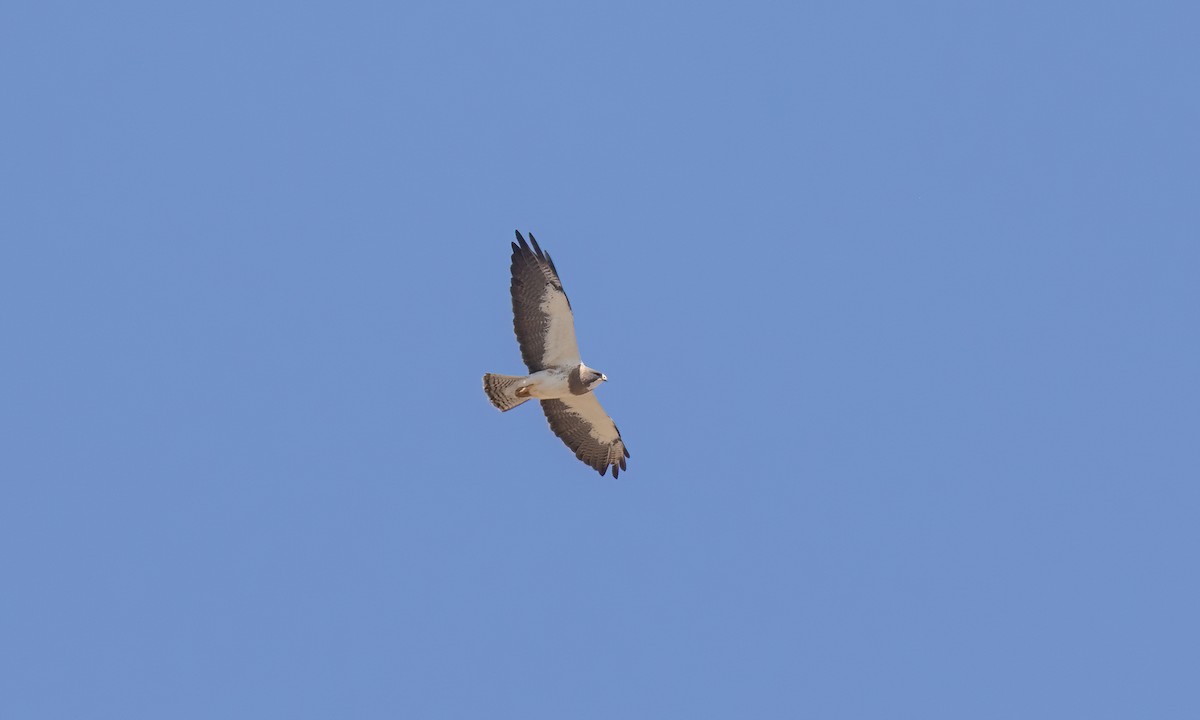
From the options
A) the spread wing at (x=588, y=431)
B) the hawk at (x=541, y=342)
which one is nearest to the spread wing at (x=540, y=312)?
the hawk at (x=541, y=342)

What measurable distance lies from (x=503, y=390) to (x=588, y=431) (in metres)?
1.79

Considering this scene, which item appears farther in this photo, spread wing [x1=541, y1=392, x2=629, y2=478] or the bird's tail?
spread wing [x1=541, y1=392, x2=629, y2=478]

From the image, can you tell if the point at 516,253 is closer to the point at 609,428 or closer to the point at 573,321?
the point at 573,321

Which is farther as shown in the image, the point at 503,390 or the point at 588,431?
the point at 588,431

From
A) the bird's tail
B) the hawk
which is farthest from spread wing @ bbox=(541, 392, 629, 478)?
the bird's tail

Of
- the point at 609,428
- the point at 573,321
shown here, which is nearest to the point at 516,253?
the point at 573,321

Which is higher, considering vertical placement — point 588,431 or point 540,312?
point 540,312

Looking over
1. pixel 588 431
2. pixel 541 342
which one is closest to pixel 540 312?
pixel 541 342

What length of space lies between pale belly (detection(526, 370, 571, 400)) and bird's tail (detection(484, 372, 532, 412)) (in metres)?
0.14

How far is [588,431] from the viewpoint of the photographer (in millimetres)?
25578

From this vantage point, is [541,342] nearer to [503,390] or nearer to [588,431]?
[503,390]

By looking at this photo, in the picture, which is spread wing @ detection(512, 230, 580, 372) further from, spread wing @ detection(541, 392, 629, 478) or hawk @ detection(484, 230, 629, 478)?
spread wing @ detection(541, 392, 629, 478)

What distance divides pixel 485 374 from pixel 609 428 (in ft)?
7.16

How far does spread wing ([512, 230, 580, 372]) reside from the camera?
78.8 feet
